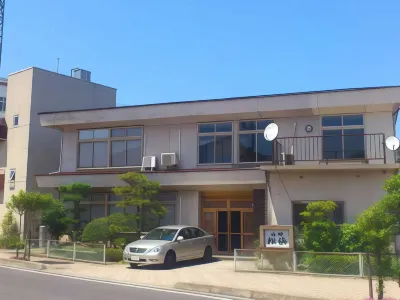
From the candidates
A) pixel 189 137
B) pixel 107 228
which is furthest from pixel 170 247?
pixel 189 137

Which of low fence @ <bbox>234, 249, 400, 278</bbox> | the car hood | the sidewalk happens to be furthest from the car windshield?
low fence @ <bbox>234, 249, 400, 278</bbox>

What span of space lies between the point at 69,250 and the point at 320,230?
975 centimetres

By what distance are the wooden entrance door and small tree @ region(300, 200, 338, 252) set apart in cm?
537

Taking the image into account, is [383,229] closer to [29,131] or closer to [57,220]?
[57,220]

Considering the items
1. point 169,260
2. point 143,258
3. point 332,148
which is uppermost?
point 332,148

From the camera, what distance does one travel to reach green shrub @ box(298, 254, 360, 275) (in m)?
14.5

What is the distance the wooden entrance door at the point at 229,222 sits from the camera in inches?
860

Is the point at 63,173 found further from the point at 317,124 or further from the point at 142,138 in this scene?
the point at 317,124

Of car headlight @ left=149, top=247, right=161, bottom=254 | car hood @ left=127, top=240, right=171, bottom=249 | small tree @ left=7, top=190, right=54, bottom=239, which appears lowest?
car headlight @ left=149, top=247, right=161, bottom=254

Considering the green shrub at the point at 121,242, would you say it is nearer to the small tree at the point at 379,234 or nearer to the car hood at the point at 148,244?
the car hood at the point at 148,244

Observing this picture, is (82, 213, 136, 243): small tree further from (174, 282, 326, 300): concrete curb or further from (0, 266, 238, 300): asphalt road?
(174, 282, 326, 300): concrete curb

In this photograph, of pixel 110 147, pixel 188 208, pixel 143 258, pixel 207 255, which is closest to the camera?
pixel 143 258

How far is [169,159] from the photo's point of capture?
22578mm

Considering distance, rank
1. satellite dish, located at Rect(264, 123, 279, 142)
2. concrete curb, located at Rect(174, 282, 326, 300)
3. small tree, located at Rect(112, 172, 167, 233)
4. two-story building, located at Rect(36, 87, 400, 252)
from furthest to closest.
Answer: small tree, located at Rect(112, 172, 167, 233)
two-story building, located at Rect(36, 87, 400, 252)
satellite dish, located at Rect(264, 123, 279, 142)
concrete curb, located at Rect(174, 282, 326, 300)
